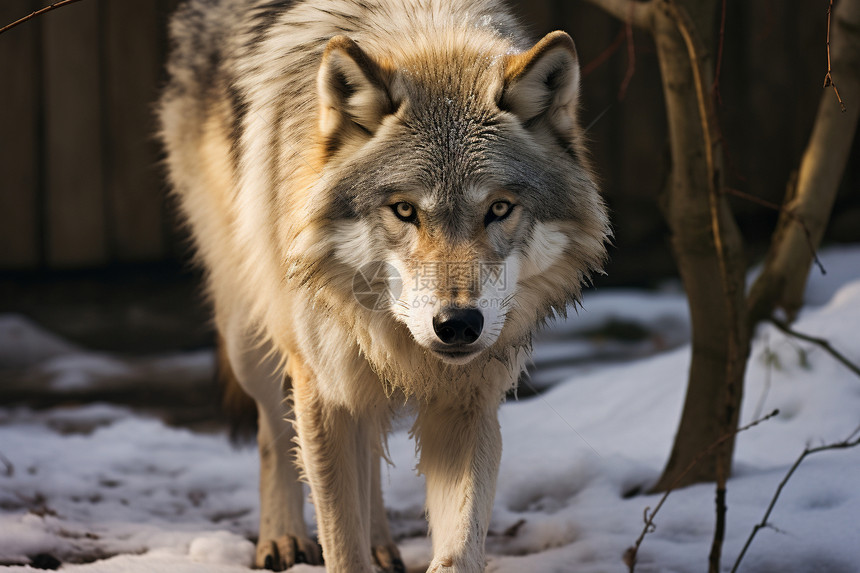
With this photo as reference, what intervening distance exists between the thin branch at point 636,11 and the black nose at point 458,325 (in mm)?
1688

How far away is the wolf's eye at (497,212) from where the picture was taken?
226cm

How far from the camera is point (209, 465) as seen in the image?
407 cm

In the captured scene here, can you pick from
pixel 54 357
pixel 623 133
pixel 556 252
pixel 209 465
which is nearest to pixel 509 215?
pixel 556 252

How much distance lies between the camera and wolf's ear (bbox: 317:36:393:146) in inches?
86.2

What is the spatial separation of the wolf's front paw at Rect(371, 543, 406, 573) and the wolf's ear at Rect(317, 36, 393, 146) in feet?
5.10

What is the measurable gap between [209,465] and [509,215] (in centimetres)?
243

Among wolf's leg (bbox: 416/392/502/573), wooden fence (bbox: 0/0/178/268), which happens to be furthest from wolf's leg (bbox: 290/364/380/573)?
wooden fence (bbox: 0/0/178/268)

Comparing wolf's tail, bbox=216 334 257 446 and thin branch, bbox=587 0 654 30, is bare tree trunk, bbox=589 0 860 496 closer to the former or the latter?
thin branch, bbox=587 0 654 30

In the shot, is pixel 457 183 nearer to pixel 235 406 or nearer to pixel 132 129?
pixel 235 406

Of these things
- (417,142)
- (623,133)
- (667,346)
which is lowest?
(667,346)

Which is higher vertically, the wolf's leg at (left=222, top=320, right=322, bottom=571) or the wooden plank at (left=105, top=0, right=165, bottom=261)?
the wooden plank at (left=105, top=0, right=165, bottom=261)

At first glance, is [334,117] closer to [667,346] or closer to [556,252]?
[556,252]

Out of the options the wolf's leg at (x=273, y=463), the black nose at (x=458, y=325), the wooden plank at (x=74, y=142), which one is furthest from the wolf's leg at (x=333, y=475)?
the wooden plank at (x=74, y=142)

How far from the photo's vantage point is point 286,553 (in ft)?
10.3
